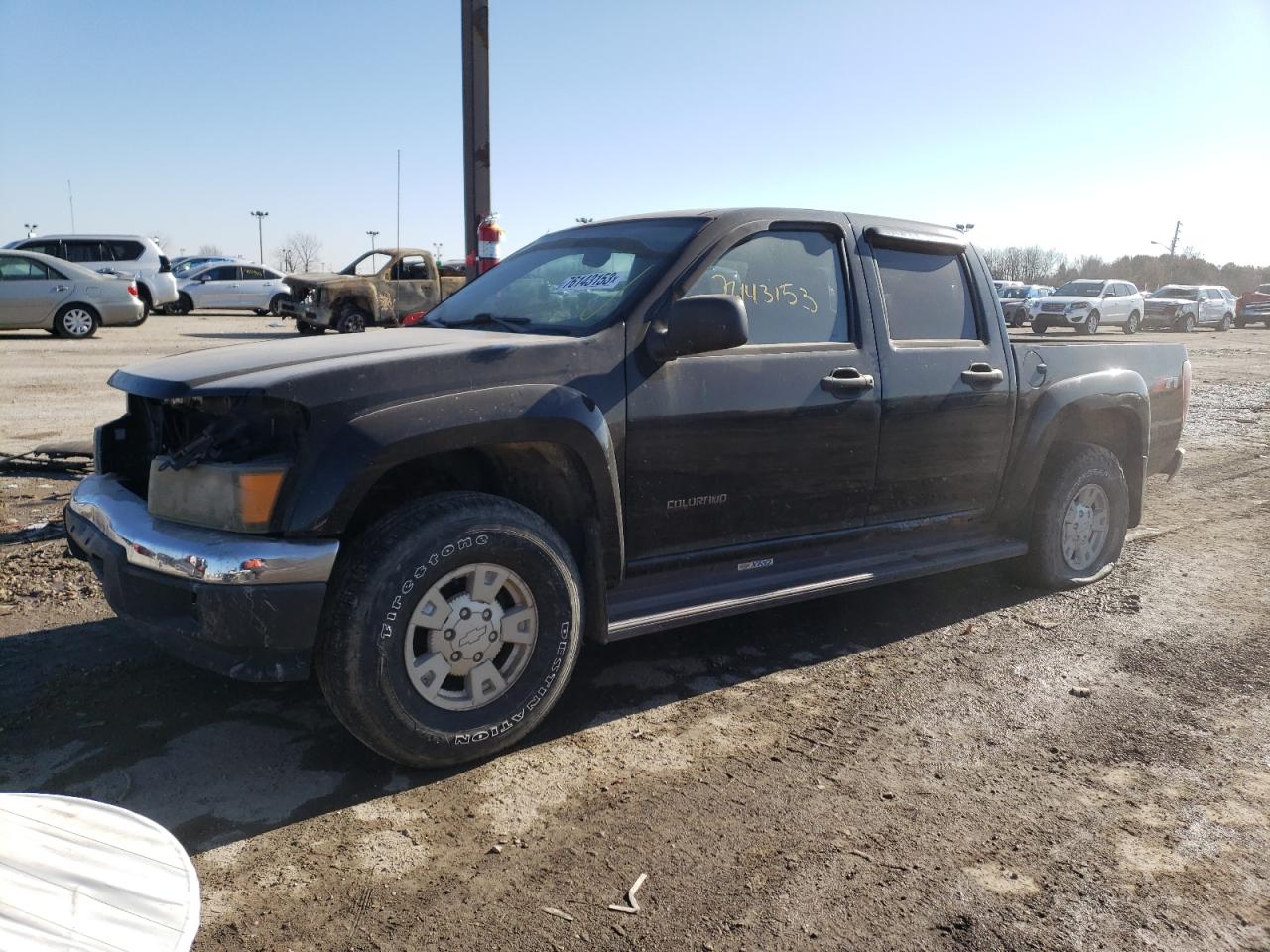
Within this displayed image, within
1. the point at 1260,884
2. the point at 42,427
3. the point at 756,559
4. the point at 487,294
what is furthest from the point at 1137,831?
the point at 42,427

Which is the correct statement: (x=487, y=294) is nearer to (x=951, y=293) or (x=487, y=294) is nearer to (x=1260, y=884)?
(x=951, y=293)

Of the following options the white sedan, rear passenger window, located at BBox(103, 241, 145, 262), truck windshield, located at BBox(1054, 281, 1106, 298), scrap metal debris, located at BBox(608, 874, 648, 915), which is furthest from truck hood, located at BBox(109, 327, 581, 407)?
truck windshield, located at BBox(1054, 281, 1106, 298)

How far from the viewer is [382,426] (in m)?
2.77

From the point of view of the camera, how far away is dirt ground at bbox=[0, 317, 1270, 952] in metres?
2.35

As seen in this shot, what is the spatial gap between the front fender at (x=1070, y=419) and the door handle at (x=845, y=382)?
116 centimetres

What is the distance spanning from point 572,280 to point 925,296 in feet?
5.49

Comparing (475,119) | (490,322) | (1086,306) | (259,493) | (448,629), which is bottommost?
(448,629)

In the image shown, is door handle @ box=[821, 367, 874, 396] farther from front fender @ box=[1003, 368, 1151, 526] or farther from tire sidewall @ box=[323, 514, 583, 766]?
tire sidewall @ box=[323, 514, 583, 766]

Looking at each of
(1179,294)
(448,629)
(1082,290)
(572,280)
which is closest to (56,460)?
(572,280)

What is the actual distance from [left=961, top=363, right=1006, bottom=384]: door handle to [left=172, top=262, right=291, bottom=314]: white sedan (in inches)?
966

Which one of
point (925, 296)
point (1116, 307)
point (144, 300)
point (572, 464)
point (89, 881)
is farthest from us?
point (1116, 307)

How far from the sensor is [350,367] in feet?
9.39

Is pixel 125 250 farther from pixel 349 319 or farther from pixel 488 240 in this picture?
pixel 488 240

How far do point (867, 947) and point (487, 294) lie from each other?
9.67 ft
